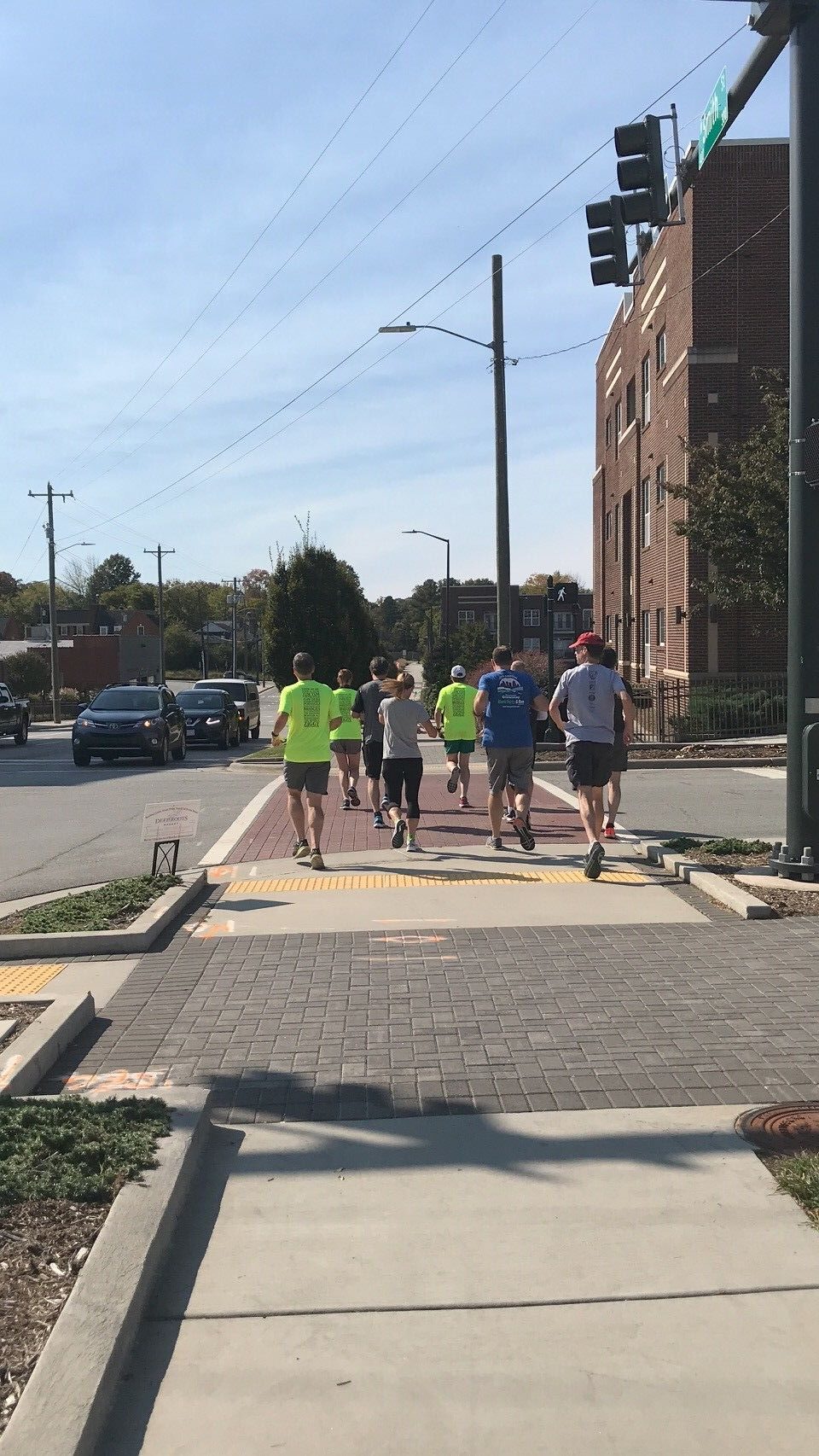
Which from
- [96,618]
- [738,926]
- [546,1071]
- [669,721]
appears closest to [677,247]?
[669,721]

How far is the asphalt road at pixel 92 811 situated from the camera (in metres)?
11.4

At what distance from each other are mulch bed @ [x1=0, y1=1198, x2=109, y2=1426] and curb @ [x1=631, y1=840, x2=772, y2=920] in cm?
517

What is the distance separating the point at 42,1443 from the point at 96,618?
126336 millimetres

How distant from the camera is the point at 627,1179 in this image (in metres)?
4.18

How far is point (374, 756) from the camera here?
43.0 ft

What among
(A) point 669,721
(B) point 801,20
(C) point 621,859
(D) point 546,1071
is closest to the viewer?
(D) point 546,1071

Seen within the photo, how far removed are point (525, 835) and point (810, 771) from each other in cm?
295

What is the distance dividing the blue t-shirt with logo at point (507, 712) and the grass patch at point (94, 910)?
121 inches

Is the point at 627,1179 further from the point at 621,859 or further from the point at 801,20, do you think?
the point at 801,20

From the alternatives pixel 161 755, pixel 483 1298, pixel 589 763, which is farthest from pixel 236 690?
pixel 483 1298

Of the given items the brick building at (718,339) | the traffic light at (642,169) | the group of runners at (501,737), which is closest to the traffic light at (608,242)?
the traffic light at (642,169)

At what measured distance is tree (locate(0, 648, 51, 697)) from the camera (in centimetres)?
6775

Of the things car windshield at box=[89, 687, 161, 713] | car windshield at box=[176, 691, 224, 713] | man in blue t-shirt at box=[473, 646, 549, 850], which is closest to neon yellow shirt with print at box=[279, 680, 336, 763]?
man in blue t-shirt at box=[473, 646, 549, 850]

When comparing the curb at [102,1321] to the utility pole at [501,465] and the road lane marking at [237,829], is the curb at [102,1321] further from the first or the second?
the utility pole at [501,465]
